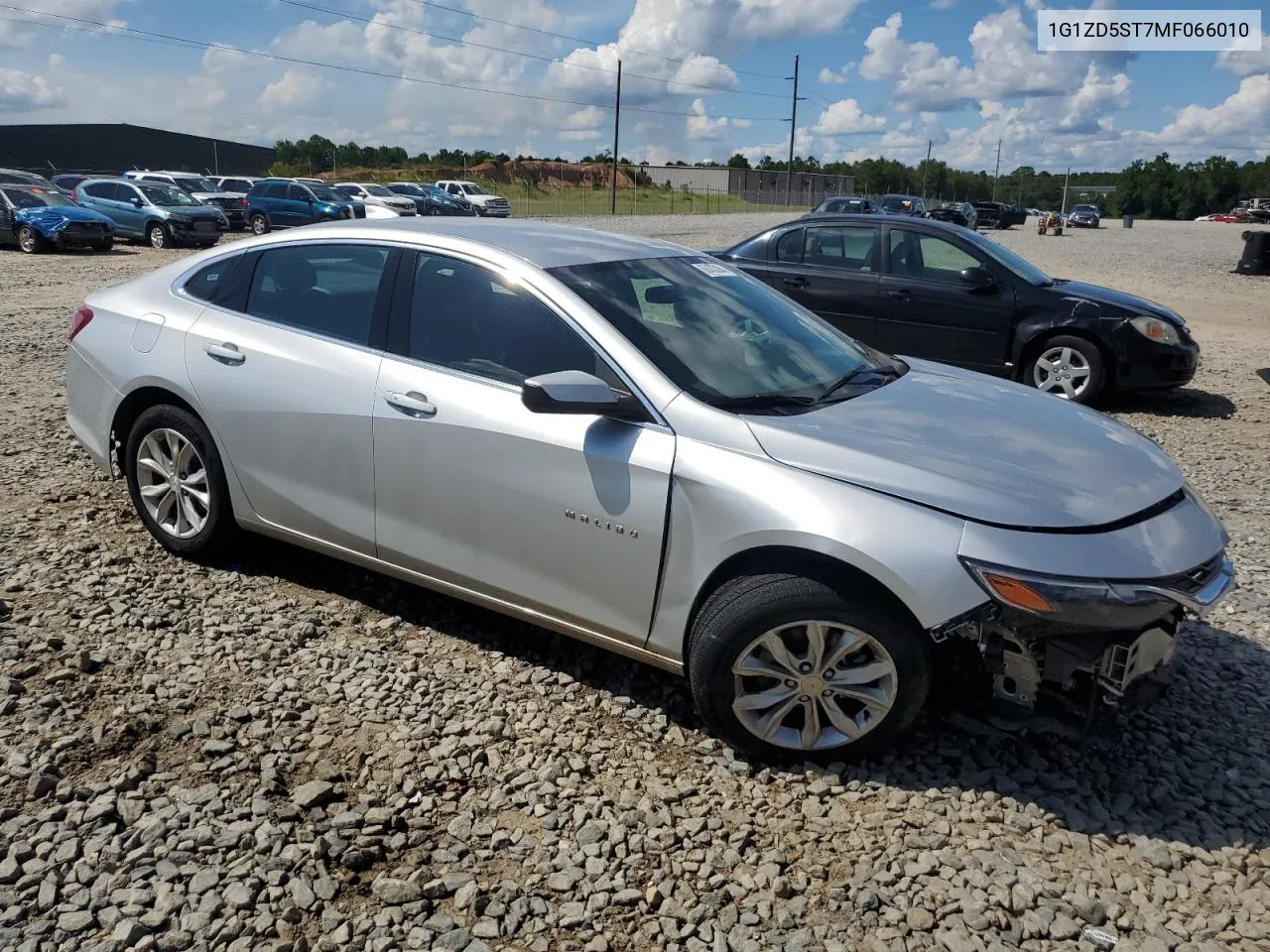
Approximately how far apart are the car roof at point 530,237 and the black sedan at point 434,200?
31126 millimetres

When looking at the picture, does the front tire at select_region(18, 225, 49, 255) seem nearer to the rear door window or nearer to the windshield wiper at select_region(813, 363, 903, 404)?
the rear door window

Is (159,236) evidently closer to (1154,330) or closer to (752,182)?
(1154,330)

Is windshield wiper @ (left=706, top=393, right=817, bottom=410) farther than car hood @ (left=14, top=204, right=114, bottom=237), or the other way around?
car hood @ (left=14, top=204, right=114, bottom=237)

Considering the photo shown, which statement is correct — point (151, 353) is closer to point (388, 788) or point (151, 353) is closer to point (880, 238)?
point (388, 788)

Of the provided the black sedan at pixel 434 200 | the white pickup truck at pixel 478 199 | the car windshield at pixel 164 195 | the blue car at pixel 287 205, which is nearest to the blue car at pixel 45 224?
the car windshield at pixel 164 195

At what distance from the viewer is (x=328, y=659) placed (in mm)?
3887

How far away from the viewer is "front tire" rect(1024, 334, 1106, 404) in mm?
8539

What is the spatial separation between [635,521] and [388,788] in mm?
1146

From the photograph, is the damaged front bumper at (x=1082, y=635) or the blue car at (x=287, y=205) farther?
the blue car at (x=287, y=205)

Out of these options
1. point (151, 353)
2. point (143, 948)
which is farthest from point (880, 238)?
point (143, 948)

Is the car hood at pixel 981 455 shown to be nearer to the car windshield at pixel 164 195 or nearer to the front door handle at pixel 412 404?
the front door handle at pixel 412 404

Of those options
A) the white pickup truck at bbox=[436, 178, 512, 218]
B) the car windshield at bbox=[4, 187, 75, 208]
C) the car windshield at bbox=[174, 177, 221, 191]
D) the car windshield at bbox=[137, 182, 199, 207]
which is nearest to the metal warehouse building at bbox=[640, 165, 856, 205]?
the white pickup truck at bbox=[436, 178, 512, 218]

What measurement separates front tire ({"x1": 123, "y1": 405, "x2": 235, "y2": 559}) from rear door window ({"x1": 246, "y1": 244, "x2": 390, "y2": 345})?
2.11 ft

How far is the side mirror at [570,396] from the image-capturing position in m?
3.22
